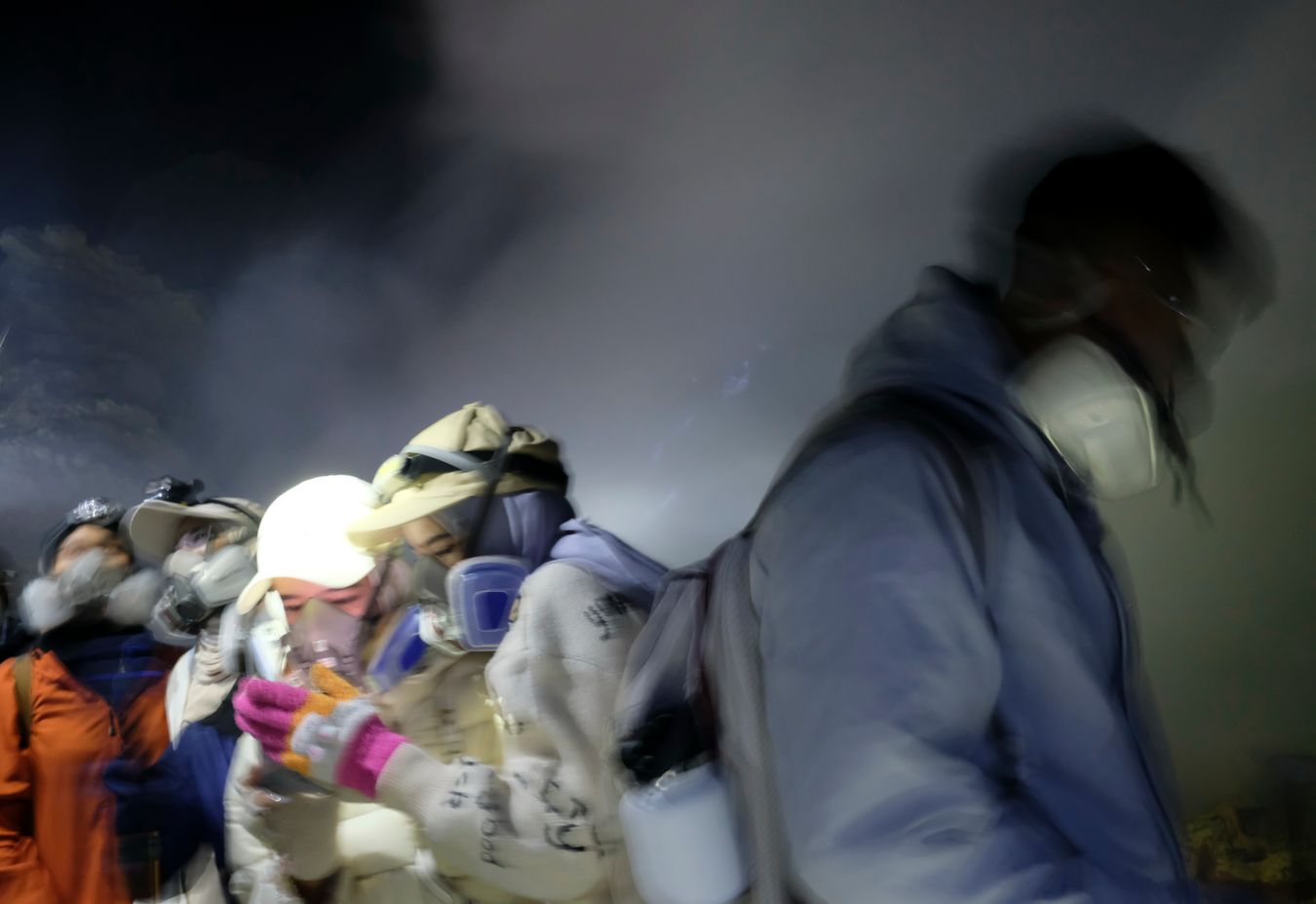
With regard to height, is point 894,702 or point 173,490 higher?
point 173,490

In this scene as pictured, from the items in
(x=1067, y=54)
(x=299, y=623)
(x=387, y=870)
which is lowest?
(x=387, y=870)

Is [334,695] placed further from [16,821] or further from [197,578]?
[16,821]

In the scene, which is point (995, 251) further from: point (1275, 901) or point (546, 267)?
point (546, 267)

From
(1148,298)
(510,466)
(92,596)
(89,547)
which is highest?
(89,547)

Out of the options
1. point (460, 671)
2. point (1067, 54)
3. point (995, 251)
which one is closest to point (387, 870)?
point (460, 671)

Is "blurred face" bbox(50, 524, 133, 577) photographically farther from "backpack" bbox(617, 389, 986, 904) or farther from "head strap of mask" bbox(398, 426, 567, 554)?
"backpack" bbox(617, 389, 986, 904)

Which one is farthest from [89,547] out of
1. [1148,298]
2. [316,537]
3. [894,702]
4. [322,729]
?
[1148,298]

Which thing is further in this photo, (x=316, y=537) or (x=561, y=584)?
(x=316, y=537)

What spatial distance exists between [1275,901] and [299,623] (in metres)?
1.50

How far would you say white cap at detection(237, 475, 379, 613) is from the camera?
5.56 ft

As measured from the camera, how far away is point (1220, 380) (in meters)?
1.12

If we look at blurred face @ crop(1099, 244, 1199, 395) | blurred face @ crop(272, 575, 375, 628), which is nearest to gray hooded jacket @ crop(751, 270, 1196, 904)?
blurred face @ crop(1099, 244, 1199, 395)

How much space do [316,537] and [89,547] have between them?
0.79 metres

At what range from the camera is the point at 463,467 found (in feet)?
4.97
